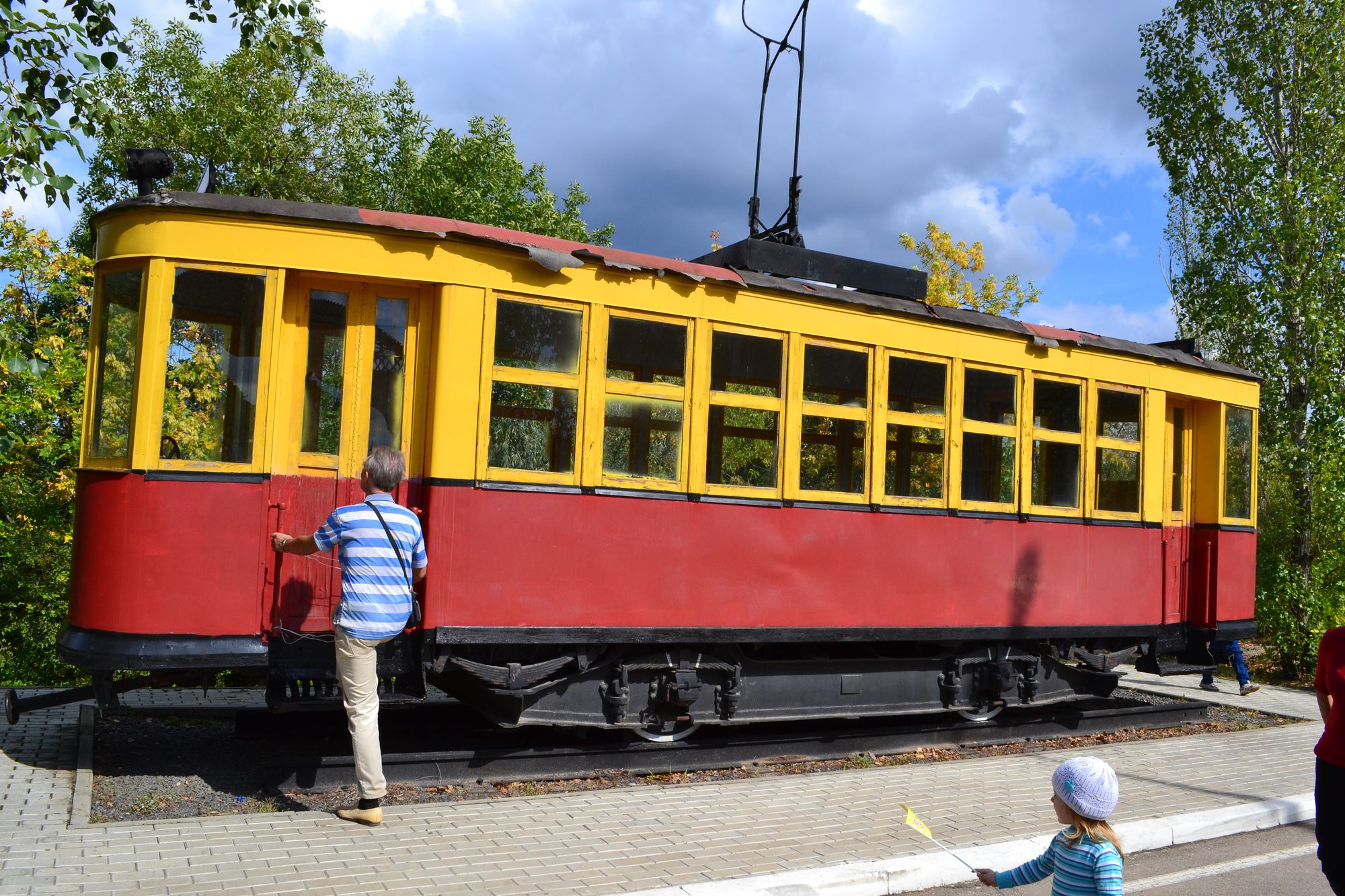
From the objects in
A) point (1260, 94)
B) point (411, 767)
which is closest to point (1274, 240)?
point (1260, 94)

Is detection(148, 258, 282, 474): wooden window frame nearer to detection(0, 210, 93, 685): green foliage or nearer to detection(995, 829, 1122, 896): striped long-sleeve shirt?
detection(995, 829, 1122, 896): striped long-sleeve shirt

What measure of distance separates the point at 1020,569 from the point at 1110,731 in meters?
1.89

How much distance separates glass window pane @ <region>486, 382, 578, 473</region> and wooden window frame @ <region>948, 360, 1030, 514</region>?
3169mm

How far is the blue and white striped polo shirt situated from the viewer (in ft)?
18.1

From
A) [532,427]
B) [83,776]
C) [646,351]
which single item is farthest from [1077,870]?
[83,776]

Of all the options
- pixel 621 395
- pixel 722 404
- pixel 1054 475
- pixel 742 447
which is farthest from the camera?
pixel 1054 475

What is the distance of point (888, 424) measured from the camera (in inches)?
315

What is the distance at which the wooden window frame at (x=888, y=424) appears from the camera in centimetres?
791

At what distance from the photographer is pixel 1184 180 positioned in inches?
699

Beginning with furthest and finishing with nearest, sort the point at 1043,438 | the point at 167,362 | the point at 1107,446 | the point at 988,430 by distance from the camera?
the point at 1107,446 → the point at 1043,438 → the point at 988,430 → the point at 167,362

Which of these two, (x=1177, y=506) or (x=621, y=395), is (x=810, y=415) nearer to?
(x=621, y=395)

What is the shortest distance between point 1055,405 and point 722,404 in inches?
132

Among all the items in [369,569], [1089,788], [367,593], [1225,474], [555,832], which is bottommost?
[555,832]

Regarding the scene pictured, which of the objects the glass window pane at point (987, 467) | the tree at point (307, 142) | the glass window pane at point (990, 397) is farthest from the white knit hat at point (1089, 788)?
the tree at point (307, 142)
